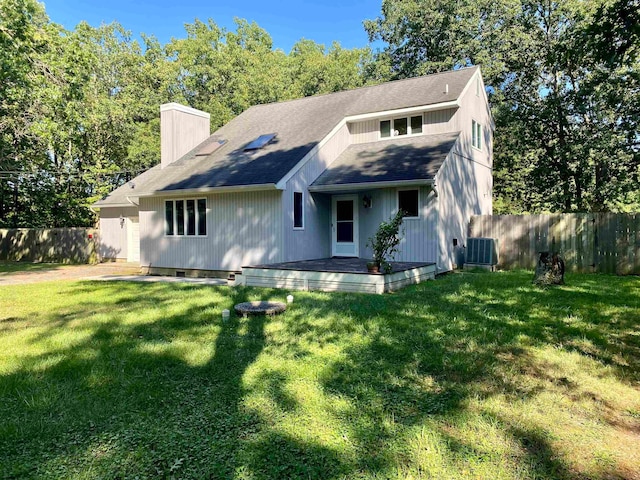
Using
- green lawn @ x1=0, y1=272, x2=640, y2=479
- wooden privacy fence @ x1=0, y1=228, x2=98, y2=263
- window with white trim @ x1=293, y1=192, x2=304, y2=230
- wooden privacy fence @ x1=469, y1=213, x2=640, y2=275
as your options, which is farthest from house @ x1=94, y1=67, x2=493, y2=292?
wooden privacy fence @ x1=0, y1=228, x2=98, y2=263

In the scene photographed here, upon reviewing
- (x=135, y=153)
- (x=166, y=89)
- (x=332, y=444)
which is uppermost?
(x=166, y=89)

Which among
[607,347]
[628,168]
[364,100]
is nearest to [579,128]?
[628,168]

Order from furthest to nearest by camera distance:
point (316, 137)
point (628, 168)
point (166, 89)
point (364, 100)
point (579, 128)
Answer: point (166, 89) < point (579, 128) < point (628, 168) < point (364, 100) < point (316, 137)

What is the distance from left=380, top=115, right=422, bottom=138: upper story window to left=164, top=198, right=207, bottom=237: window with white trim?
6504mm

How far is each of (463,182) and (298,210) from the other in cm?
569

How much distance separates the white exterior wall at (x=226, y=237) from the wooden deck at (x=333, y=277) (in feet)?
3.26

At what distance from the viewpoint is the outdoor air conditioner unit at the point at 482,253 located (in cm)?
1266

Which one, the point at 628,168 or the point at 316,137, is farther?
the point at 628,168

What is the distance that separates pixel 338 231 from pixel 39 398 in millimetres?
10215

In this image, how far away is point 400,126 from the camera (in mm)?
14172

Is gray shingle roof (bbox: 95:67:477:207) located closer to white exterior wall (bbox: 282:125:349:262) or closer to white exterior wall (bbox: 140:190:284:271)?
white exterior wall (bbox: 282:125:349:262)

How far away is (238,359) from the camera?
462 cm

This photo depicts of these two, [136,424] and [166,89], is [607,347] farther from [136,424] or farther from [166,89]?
[166,89]

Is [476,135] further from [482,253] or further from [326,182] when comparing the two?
[326,182]
